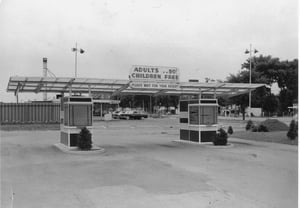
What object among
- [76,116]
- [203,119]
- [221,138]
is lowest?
[221,138]

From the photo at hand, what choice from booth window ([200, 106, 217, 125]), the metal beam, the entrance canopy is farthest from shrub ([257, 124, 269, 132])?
the metal beam

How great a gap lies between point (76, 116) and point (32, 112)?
22.9 meters

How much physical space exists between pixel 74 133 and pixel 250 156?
5.93 m

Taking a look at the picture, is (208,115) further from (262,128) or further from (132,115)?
(132,115)

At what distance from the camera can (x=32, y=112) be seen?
3566 centimetres

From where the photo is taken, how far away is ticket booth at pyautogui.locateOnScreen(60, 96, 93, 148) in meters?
14.0

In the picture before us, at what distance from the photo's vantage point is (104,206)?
5.90m

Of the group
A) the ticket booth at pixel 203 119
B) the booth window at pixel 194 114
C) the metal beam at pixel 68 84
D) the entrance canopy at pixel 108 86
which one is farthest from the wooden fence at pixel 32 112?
the ticket booth at pixel 203 119

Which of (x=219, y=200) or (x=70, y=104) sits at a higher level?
(x=70, y=104)

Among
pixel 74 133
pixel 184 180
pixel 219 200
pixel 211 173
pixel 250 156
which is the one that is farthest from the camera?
pixel 74 133

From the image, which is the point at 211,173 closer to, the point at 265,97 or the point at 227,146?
the point at 227,146

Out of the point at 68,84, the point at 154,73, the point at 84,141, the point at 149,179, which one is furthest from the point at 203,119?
the point at 149,179

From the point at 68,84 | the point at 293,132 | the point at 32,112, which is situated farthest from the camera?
the point at 32,112

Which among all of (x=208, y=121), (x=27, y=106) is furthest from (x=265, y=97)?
(x=208, y=121)
